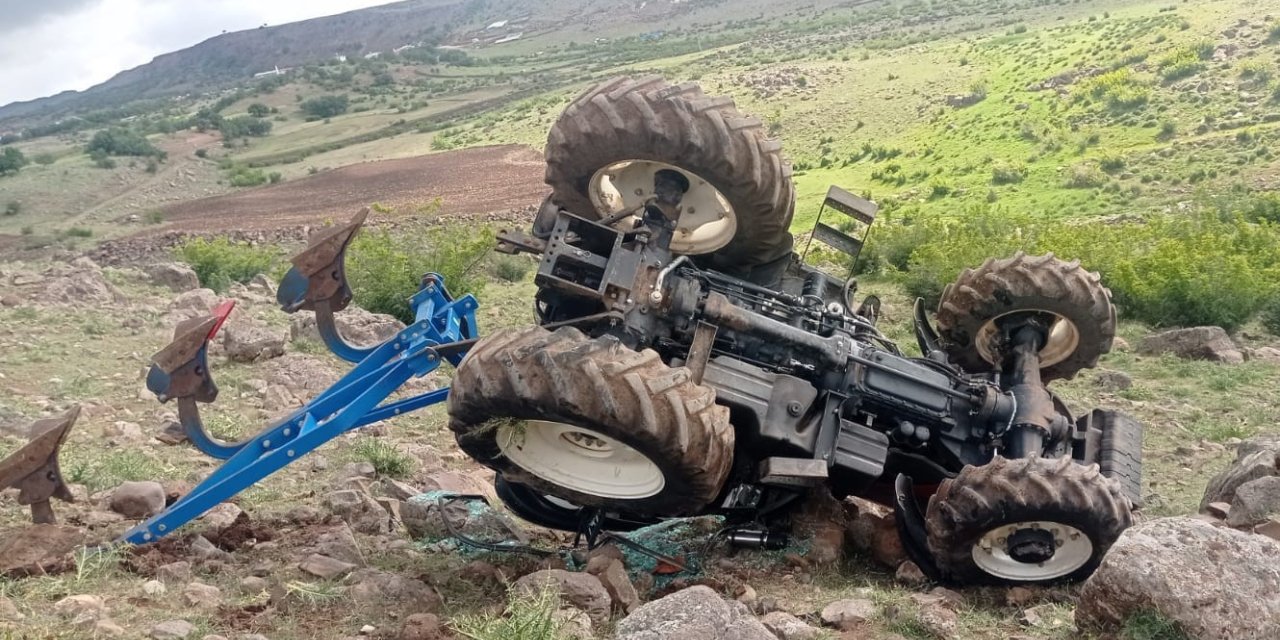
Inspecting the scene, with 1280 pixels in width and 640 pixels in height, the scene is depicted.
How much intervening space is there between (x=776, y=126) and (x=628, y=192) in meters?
34.8

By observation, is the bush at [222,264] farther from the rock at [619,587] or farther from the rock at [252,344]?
the rock at [619,587]

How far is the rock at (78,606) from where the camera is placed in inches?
166

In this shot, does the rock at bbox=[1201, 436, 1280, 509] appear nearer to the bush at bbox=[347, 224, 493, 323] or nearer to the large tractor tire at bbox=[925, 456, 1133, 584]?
the large tractor tire at bbox=[925, 456, 1133, 584]

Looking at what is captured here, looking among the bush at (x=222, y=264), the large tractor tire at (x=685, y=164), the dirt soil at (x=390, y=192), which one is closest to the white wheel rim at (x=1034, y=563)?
the large tractor tire at (x=685, y=164)

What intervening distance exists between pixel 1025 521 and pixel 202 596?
379 centimetres

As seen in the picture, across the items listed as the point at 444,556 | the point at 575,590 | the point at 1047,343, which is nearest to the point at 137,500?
the point at 444,556

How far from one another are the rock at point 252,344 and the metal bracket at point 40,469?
4700 millimetres

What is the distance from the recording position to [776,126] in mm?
40062

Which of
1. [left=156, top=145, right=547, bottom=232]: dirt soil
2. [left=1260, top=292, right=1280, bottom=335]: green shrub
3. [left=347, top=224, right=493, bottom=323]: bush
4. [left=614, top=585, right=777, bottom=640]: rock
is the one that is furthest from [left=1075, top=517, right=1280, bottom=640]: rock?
[left=156, top=145, right=547, bottom=232]: dirt soil

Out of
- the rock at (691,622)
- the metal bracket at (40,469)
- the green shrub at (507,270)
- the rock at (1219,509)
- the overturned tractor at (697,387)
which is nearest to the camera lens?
the rock at (691,622)

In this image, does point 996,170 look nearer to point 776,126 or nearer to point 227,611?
point 776,126

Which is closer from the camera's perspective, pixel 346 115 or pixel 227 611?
pixel 227 611

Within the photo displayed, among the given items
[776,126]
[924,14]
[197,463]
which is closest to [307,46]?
[924,14]

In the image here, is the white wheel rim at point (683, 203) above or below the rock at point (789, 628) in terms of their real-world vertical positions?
above
